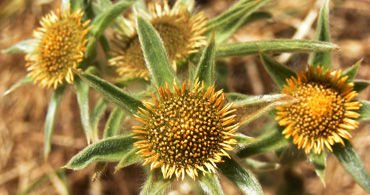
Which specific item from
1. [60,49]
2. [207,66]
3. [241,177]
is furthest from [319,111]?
[60,49]

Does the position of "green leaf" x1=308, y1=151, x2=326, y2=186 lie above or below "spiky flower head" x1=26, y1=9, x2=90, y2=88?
below

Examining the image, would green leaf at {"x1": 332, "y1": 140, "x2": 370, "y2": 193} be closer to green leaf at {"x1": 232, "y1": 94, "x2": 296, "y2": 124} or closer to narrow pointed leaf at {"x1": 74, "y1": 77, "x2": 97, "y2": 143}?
green leaf at {"x1": 232, "y1": 94, "x2": 296, "y2": 124}

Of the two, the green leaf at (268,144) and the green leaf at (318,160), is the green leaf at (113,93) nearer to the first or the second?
the green leaf at (268,144)

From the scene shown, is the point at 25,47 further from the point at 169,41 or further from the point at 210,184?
the point at 210,184

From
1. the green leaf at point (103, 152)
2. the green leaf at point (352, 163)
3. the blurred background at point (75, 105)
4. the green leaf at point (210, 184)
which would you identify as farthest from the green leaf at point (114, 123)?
the blurred background at point (75, 105)

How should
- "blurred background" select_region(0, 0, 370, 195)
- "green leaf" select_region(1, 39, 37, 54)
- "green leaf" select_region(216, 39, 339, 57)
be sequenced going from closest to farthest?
"green leaf" select_region(216, 39, 339, 57) < "green leaf" select_region(1, 39, 37, 54) < "blurred background" select_region(0, 0, 370, 195)

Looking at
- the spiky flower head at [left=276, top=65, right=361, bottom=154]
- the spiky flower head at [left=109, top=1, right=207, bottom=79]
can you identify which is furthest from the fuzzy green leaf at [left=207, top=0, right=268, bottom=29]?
the spiky flower head at [left=276, top=65, right=361, bottom=154]
